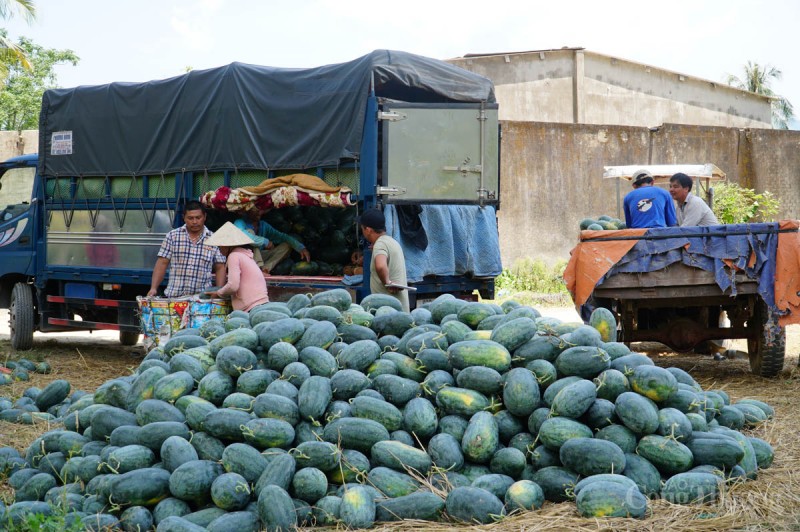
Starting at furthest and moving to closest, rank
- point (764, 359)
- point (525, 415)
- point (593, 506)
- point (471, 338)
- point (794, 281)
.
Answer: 1. point (764, 359)
2. point (794, 281)
3. point (471, 338)
4. point (525, 415)
5. point (593, 506)

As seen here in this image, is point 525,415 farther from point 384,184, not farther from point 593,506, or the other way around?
point 384,184

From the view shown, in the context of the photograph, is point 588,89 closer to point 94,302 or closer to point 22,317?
point 94,302

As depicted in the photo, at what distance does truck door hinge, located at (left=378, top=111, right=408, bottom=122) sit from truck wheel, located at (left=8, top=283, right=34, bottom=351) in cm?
656

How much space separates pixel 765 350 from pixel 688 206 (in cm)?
178

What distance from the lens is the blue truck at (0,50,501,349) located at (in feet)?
28.9

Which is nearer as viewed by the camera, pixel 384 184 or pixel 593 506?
pixel 593 506

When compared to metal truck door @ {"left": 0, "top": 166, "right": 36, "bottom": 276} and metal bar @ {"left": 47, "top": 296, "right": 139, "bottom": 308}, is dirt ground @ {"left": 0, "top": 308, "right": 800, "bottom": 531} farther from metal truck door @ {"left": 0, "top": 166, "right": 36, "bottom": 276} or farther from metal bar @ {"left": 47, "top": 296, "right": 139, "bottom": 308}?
metal truck door @ {"left": 0, "top": 166, "right": 36, "bottom": 276}

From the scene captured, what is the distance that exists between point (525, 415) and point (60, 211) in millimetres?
9316

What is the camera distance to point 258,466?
4250 mm

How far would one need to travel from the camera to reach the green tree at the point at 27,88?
3334cm

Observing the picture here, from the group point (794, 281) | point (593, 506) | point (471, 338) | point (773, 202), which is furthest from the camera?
point (773, 202)

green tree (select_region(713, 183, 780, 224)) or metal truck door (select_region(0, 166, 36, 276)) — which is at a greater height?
green tree (select_region(713, 183, 780, 224))

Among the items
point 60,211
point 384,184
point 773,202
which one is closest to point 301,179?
point 384,184

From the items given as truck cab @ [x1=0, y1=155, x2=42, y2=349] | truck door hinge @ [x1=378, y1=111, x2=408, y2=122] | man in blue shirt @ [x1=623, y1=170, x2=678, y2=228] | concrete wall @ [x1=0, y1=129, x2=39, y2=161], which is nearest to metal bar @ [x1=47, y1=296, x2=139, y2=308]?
truck cab @ [x1=0, y1=155, x2=42, y2=349]
